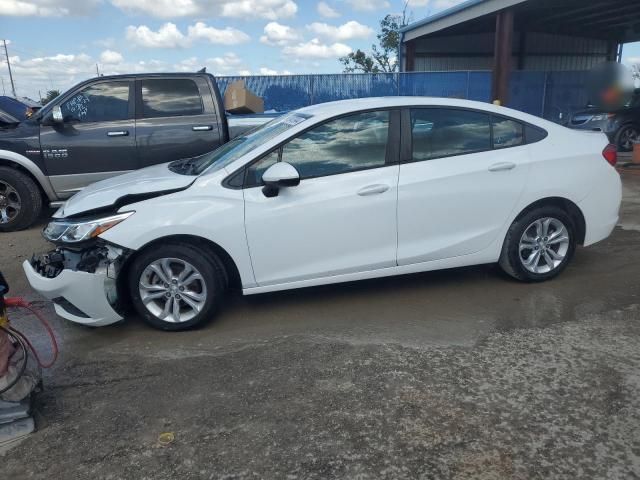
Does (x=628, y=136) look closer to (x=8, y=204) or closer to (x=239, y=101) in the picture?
(x=239, y=101)

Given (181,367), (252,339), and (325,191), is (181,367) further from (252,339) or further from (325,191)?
(325,191)

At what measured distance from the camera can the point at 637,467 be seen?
93.8 inches

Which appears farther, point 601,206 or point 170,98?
point 170,98

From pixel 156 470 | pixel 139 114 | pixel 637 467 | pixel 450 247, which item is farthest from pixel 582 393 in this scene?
pixel 139 114

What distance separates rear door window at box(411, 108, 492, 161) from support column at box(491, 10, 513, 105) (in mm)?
12253

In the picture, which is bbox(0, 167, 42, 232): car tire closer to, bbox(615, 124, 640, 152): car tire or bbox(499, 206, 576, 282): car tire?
bbox(499, 206, 576, 282): car tire

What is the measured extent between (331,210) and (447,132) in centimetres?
121

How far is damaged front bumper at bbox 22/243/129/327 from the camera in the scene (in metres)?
3.63

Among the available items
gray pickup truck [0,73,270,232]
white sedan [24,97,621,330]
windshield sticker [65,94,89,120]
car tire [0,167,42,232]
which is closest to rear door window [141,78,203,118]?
gray pickup truck [0,73,270,232]

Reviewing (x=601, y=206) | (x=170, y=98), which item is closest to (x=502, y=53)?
(x=170, y=98)

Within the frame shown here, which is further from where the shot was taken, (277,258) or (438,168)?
(438,168)

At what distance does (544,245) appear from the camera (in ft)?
14.9

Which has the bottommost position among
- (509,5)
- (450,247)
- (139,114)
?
(450,247)

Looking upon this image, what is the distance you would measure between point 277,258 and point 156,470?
1.76 m
